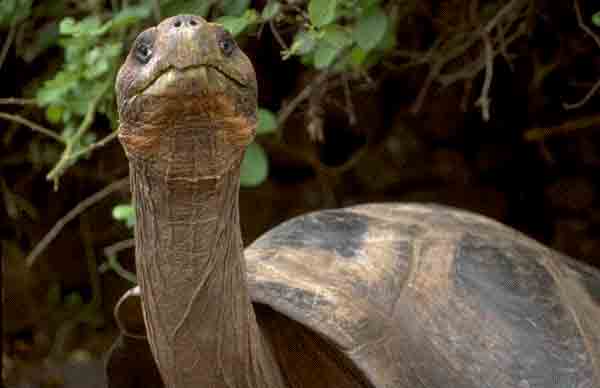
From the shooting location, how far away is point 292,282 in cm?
218

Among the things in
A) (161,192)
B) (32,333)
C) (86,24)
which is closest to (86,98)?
(86,24)

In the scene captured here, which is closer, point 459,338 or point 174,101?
point 174,101

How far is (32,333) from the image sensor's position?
434 centimetres

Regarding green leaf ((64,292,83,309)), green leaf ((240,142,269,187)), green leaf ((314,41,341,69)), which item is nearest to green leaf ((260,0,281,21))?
green leaf ((314,41,341,69))

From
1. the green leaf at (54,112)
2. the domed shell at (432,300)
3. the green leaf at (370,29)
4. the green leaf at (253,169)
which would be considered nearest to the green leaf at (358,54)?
the green leaf at (370,29)

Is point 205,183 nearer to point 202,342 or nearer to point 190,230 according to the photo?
point 190,230

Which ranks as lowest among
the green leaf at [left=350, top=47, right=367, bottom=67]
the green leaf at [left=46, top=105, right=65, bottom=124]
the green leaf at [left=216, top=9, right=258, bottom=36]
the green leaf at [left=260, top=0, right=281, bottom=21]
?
the green leaf at [left=46, top=105, right=65, bottom=124]

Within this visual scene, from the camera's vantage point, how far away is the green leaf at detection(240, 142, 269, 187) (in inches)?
112

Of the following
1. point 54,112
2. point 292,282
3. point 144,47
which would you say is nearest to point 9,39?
point 54,112

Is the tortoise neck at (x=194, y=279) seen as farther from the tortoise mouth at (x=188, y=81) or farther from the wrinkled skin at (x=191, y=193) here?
the tortoise mouth at (x=188, y=81)

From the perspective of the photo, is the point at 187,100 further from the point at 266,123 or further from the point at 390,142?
the point at 390,142

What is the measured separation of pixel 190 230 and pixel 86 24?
118 cm

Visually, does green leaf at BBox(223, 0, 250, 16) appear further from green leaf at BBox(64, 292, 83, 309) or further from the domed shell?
green leaf at BBox(64, 292, 83, 309)

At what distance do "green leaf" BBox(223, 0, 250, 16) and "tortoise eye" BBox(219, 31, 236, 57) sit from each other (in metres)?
1.18
